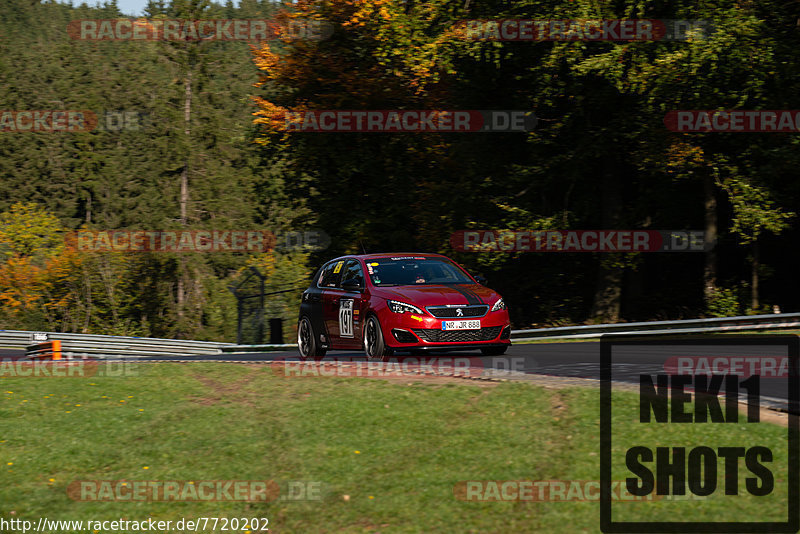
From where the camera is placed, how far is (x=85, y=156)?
7531cm

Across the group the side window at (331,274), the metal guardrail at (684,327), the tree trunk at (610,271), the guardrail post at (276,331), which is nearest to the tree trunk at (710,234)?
the tree trunk at (610,271)

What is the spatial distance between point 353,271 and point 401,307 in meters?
2.43

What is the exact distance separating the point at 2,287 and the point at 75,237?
17.1 ft

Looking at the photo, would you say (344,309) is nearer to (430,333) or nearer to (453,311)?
(430,333)

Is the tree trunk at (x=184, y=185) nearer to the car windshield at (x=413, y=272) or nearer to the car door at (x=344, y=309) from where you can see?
the car door at (x=344, y=309)

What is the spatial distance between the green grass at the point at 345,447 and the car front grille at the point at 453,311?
1.93 meters

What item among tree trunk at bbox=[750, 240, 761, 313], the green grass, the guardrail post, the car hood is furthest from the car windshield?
tree trunk at bbox=[750, 240, 761, 313]

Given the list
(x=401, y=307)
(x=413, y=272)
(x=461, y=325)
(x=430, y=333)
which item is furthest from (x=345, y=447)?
(x=413, y=272)

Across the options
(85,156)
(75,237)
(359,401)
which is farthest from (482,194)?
(85,156)

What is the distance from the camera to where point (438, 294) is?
14.5 metres

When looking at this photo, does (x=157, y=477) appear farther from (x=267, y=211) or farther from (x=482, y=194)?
(x=267, y=211)

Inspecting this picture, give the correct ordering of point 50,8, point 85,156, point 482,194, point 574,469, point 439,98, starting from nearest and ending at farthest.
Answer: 1. point 574,469
2. point 482,194
3. point 439,98
4. point 85,156
5. point 50,8

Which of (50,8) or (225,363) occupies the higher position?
(50,8)

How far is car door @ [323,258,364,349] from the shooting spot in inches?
609
